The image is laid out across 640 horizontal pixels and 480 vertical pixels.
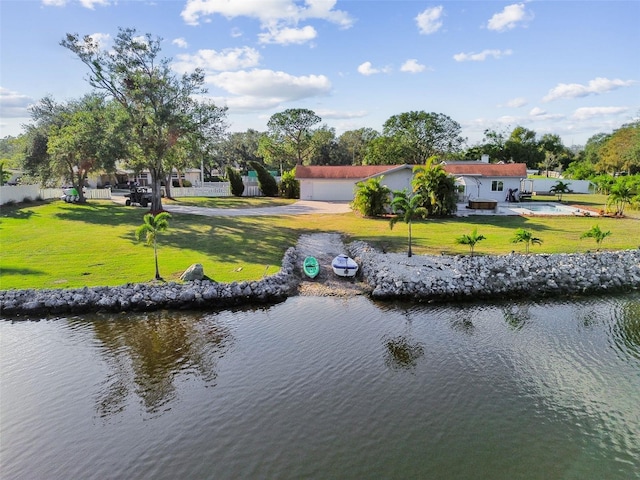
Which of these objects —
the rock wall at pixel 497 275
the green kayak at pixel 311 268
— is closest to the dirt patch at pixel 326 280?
the green kayak at pixel 311 268

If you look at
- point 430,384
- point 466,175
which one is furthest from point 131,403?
point 466,175

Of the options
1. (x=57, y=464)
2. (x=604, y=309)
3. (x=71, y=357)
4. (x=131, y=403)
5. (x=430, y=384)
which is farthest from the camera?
(x=604, y=309)

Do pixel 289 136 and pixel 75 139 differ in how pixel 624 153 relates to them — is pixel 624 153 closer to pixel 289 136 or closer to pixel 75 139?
pixel 289 136

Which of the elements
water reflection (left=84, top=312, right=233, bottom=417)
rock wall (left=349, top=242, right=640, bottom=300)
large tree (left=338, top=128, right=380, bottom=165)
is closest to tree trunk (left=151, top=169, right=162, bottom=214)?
rock wall (left=349, top=242, right=640, bottom=300)

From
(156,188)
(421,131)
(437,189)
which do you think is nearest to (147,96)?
(156,188)

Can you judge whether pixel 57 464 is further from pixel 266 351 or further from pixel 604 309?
pixel 604 309

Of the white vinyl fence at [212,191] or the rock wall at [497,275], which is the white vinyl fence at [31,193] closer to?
the white vinyl fence at [212,191]

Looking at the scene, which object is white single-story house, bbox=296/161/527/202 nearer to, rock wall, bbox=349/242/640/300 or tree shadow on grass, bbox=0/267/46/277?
rock wall, bbox=349/242/640/300
